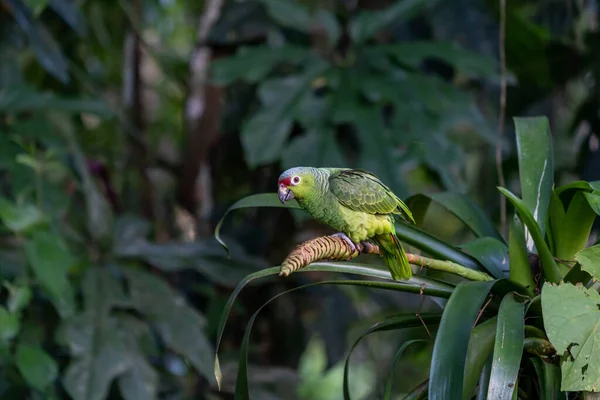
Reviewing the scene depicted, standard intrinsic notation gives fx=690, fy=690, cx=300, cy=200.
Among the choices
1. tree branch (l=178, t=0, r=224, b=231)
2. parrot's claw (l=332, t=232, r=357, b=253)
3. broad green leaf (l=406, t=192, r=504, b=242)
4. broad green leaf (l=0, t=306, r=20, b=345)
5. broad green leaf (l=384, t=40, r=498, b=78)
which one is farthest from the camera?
tree branch (l=178, t=0, r=224, b=231)

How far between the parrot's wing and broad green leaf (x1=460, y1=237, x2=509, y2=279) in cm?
16

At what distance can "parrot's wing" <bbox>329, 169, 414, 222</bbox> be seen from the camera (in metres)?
0.68

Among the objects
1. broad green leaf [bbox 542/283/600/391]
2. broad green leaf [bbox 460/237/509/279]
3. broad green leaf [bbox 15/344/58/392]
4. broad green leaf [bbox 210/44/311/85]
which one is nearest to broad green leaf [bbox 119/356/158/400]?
broad green leaf [bbox 15/344/58/392]

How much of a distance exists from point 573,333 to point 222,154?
1.55 metres

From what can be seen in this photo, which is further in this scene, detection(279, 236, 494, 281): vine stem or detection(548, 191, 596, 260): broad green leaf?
detection(548, 191, 596, 260): broad green leaf

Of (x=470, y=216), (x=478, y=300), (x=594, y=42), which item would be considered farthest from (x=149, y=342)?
(x=594, y=42)

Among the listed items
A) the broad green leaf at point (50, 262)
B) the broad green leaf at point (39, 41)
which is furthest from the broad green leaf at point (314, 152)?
the broad green leaf at point (39, 41)

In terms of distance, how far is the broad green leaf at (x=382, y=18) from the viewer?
172 centimetres

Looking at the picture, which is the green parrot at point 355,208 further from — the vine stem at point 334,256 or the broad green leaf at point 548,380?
the broad green leaf at point 548,380

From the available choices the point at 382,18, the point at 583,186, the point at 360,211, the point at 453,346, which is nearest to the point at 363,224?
the point at 360,211

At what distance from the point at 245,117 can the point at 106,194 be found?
473mm

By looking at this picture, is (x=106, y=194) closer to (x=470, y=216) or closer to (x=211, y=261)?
(x=211, y=261)

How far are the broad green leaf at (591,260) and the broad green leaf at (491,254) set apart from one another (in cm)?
15

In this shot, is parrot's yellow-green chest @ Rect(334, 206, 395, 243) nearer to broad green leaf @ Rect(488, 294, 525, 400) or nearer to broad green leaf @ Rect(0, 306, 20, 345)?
broad green leaf @ Rect(488, 294, 525, 400)
